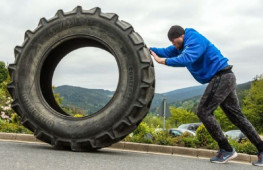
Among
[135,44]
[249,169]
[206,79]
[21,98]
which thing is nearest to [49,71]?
[21,98]

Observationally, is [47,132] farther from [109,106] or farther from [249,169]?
[249,169]

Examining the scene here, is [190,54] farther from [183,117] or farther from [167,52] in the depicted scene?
[183,117]

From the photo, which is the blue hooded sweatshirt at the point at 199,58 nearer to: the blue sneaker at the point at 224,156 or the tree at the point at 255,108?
the blue sneaker at the point at 224,156

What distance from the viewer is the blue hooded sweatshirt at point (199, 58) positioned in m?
5.07

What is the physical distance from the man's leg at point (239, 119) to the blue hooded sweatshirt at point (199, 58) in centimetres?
45

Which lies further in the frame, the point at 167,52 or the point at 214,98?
the point at 167,52

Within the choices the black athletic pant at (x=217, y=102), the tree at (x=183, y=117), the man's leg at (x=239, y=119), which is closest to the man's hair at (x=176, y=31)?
the black athletic pant at (x=217, y=102)

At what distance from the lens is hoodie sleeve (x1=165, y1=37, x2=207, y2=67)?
5047mm

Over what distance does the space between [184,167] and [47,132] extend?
204cm

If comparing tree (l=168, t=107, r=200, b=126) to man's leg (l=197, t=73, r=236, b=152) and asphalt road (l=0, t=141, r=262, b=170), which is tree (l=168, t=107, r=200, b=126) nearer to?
man's leg (l=197, t=73, r=236, b=152)

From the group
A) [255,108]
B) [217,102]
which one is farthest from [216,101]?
[255,108]

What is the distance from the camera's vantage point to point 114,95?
17.2 feet

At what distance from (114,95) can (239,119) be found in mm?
1785

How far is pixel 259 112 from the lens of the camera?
53.7m
